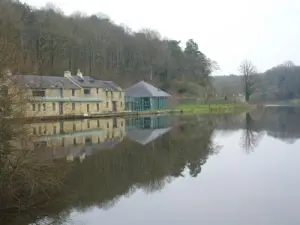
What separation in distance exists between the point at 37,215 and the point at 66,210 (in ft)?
2.77

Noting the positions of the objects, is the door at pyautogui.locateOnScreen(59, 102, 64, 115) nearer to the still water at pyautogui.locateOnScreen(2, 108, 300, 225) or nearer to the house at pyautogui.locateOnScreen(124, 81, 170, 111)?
the house at pyautogui.locateOnScreen(124, 81, 170, 111)

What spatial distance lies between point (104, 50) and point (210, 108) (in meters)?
22.9

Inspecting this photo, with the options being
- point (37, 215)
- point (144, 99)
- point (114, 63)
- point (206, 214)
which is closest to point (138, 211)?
point (206, 214)

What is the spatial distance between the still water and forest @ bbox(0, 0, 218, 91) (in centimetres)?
3255

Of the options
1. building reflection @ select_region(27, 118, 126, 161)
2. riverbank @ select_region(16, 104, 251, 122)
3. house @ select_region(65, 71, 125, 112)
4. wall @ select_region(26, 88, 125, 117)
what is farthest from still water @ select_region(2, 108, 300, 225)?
house @ select_region(65, 71, 125, 112)

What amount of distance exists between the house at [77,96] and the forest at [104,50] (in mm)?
3869

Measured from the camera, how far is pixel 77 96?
51.7 metres

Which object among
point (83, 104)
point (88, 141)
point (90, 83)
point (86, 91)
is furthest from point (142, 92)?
point (88, 141)

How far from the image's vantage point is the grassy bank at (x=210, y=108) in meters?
69.7

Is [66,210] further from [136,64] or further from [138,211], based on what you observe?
[136,64]

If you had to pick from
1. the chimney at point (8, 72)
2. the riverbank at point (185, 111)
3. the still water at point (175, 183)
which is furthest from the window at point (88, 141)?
the riverbank at point (185, 111)

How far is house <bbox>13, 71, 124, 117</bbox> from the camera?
47625 millimetres

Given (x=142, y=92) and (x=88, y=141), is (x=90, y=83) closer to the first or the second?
(x=142, y=92)

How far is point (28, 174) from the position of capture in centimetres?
1109
